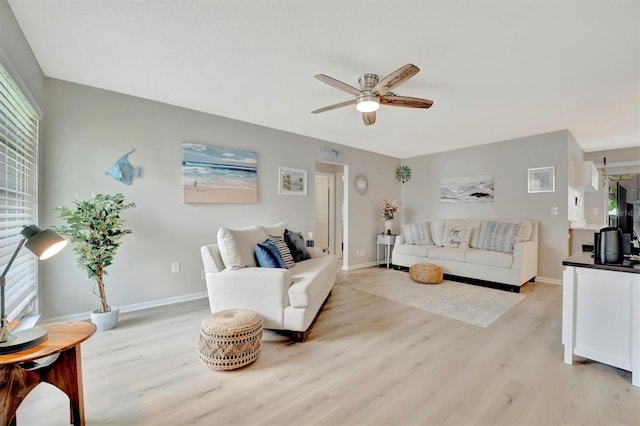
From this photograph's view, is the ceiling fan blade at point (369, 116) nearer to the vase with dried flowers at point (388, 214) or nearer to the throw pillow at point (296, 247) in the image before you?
the throw pillow at point (296, 247)

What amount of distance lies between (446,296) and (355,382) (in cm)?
236

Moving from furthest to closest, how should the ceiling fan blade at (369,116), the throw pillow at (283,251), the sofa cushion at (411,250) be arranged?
the sofa cushion at (411,250) → the throw pillow at (283,251) → the ceiling fan blade at (369,116)

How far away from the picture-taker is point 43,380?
1.30 metres

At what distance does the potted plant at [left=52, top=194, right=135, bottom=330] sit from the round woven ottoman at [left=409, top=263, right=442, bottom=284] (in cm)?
388

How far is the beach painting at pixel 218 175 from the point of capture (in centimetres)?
350

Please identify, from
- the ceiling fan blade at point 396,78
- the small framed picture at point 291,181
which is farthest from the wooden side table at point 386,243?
the ceiling fan blade at point 396,78

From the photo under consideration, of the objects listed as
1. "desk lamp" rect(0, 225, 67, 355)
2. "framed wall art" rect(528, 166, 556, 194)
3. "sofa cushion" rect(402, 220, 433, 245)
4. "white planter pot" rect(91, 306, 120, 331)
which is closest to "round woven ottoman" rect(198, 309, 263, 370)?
"desk lamp" rect(0, 225, 67, 355)

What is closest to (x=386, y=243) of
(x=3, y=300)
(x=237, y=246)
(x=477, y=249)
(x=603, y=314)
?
(x=477, y=249)

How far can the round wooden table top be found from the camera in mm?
1092

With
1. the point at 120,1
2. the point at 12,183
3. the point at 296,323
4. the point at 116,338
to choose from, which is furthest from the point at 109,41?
the point at 296,323

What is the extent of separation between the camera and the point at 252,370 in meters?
2.01

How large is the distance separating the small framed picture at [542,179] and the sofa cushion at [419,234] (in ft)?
5.72

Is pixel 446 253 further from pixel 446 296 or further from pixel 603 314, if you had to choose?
pixel 603 314

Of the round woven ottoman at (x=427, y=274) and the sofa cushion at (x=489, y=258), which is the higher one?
the sofa cushion at (x=489, y=258)
